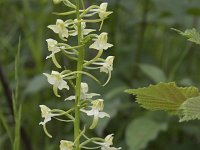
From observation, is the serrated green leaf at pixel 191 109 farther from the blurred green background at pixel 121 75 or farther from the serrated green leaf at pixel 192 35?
the blurred green background at pixel 121 75

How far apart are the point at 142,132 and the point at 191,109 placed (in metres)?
1.06

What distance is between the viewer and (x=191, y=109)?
1197 millimetres

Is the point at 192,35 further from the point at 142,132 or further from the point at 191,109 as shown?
the point at 142,132

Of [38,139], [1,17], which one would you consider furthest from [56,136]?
[1,17]

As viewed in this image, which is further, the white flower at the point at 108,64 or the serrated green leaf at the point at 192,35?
the white flower at the point at 108,64

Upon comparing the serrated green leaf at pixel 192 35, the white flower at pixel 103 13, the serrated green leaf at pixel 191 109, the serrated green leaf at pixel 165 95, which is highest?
the white flower at pixel 103 13

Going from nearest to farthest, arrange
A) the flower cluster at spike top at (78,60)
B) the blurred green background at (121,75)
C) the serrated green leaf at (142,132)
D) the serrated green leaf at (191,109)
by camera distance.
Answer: the serrated green leaf at (191,109) → the flower cluster at spike top at (78,60) → the serrated green leaf at (142,132) → the blurred green background at (121,75)

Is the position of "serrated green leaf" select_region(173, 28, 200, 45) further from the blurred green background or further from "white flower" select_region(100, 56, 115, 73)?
the blurred green background

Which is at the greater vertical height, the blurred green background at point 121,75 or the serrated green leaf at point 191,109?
the serrated green leaf at point 191,109

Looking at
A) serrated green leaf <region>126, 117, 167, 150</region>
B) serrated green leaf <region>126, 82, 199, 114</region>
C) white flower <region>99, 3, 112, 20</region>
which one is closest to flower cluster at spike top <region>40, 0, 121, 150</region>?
white flower <region>99, 3, 112, 20</region>

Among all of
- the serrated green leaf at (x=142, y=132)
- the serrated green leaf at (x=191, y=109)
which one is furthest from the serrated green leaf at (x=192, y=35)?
the serrated green leaf at (x=142, y=132)

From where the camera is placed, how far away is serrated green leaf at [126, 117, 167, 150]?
6.99 feet

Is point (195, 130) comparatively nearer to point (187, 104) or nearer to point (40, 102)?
point (40, 102)

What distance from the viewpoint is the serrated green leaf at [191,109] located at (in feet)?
3.86
